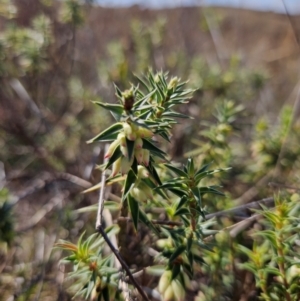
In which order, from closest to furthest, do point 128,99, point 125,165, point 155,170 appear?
point 128,99 → point 125,165 → point 155,170

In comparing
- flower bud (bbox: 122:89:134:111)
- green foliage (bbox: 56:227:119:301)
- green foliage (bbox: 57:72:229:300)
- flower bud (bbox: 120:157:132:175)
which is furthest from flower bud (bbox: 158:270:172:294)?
flower bud (bbox: 122:89:134:111)

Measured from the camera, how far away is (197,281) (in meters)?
1.72

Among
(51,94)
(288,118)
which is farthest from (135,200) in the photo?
(51,94)

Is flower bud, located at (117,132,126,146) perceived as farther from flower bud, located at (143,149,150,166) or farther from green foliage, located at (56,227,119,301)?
green foliage, located at (56,227,119,301)

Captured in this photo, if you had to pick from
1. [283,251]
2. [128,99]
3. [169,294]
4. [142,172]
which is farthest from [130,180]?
[283,251]

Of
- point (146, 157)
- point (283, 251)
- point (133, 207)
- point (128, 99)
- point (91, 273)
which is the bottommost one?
point (283, 251)

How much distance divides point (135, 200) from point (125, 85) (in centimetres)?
204

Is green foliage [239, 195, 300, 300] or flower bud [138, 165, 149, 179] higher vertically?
flower bud [138, 165, 149, 179]

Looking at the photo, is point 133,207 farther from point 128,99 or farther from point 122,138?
point 128,99

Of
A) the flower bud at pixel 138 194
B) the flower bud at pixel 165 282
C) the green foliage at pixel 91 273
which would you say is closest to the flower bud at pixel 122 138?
the flower bud at pixel 138 194

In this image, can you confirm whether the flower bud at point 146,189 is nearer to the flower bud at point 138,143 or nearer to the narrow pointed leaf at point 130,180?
the narrow pointed leaf at point 130,180

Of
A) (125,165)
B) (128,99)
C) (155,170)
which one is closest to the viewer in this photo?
(128,99)

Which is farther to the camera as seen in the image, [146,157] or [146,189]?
[146,189]

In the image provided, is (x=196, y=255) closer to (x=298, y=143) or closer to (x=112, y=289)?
(x=112, y=289)
